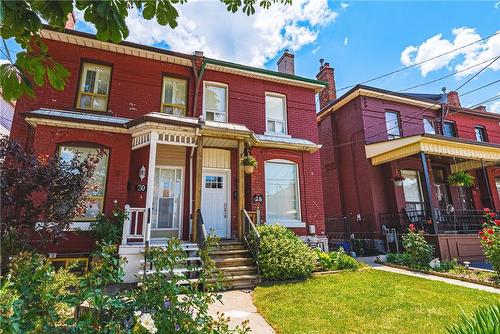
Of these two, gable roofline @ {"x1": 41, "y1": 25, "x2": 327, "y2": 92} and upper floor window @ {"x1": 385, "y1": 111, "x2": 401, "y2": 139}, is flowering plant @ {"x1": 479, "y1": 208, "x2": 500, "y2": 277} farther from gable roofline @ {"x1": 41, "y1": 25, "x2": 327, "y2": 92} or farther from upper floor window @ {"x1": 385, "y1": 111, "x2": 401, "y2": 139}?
gable roofline @ {"x1": 41, "y1": 25, "x2": 327, "y2": 92}

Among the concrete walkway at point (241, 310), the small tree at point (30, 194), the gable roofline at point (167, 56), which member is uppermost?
the gable roofline at point (167, 56)

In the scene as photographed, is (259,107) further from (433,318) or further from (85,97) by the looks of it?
(433,318)

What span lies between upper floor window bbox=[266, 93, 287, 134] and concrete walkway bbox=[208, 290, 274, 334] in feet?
22.3

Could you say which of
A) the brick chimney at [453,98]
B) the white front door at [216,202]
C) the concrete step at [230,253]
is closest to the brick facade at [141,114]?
the white front door at [216,202]

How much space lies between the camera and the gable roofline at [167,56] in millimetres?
8656

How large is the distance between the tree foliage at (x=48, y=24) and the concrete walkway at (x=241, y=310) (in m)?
3.63

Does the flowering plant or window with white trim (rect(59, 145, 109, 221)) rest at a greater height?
window with white trim (rect(59, 145, 109, 221))

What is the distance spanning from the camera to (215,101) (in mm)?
10500

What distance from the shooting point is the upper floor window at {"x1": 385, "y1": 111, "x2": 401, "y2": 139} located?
45.1ft

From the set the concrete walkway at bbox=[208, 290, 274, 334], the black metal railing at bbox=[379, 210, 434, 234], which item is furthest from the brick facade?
the black metal railing at bbox=[379, 210, 434, 234]

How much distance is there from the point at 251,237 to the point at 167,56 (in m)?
7.12

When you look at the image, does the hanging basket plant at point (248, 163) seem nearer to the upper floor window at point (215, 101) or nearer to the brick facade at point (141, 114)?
the brick facade at point (141, 114)

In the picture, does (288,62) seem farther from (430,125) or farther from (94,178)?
(94,178)

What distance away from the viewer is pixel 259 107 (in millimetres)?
11008
